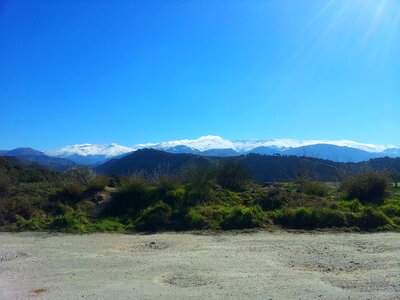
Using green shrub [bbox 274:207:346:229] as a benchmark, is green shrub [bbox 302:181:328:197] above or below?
above

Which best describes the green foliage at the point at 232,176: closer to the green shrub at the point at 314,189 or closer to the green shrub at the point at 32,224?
the green shrub at the point at 314,189

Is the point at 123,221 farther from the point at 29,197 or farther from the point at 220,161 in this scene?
the point at 220,161

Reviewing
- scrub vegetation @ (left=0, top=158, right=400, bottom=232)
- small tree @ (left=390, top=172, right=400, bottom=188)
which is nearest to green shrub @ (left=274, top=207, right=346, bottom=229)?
scrub vegetation @ (left=0, top=158, right=400, bottom=232)

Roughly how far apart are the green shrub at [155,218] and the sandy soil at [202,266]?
124 centimetres

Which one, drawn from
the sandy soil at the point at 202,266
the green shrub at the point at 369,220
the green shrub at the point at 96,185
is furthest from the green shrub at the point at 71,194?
the green shrub at the point at 369,220

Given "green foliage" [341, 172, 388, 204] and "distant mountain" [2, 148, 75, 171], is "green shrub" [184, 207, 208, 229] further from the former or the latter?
"distant mountain" [2, 148, 75, 171]

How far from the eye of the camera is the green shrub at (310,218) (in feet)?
45.4

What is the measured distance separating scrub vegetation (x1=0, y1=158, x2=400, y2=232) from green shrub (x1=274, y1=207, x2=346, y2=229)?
0.03 m

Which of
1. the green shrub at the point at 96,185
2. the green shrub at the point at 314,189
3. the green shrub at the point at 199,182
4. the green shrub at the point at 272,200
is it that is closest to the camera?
the green shrub at the point at 272,200

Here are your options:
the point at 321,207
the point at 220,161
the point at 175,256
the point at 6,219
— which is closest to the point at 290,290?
the point at 175,256

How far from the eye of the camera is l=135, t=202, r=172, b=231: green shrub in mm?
13820

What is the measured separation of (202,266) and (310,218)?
20.7ft

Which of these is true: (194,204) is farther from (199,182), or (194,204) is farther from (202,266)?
(202,266)

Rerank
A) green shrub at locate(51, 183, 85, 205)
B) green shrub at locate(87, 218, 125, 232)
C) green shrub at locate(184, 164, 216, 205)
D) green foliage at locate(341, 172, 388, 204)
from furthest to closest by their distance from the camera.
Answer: green foliage at locate(341, 172, 388, 204), green shrub at locate(51, 183, 85, 205), green shrub at locate(184, 164, 216, 205), green shrub at locate(87, 218, 125, 232)
